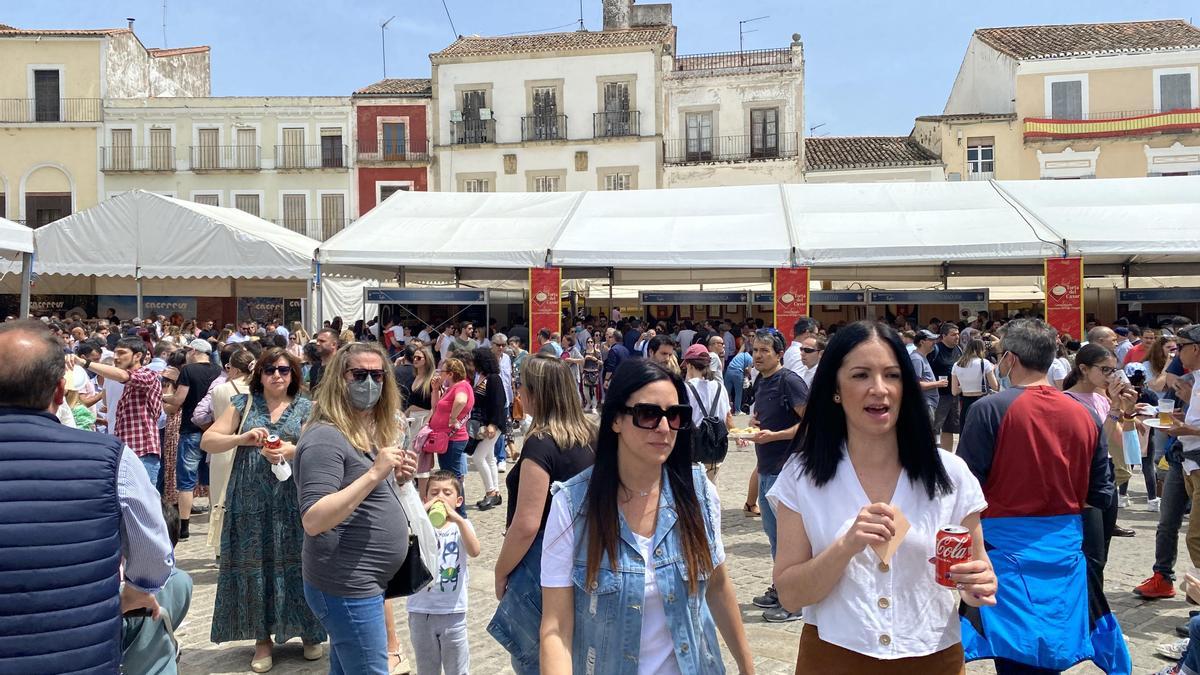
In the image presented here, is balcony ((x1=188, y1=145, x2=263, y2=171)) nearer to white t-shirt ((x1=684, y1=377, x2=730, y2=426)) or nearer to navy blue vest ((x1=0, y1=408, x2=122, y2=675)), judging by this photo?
white t-shirt ((x1=684, y1=377, x2=730, y2=426))

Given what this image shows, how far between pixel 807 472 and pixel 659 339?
587 cm

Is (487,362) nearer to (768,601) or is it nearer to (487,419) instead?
(487,419)

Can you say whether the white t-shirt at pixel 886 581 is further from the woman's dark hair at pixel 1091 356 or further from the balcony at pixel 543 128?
the balcony at pixel 543 128

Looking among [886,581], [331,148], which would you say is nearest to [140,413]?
[886,581]

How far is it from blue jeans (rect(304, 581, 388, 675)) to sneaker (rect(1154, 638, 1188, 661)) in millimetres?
4084

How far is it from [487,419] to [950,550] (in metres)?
7.02

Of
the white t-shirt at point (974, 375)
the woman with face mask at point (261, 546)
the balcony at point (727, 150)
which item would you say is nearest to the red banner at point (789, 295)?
the white t-shirt at point (974, 375)

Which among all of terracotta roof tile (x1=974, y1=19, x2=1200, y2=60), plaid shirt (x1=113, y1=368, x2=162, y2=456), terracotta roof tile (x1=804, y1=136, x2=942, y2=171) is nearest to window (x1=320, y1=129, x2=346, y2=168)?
terracotta roof tile (x1=804, y1=136, x2=942, y2=171)

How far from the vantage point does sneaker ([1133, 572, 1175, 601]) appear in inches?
225

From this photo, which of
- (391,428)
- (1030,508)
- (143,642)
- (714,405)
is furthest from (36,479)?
(714,405)

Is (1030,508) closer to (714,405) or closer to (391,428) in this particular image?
(391,428)

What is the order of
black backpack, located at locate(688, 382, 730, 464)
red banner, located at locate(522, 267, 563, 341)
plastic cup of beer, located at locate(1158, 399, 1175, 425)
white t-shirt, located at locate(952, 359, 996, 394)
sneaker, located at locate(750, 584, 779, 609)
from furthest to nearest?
red banner, located at locate(522, 267, 563, 341)
white t-shirt, located at locate(952, 359, 996, 394)
plastic cup of beer, located at locate(1158, 399, 1175, 425)
sneaker, located at locate(750, 584, 779, 609)
black backpack, located at locate(688, 382, 730, 464)

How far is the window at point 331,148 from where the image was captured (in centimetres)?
3275

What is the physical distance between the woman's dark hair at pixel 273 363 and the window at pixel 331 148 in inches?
1161
